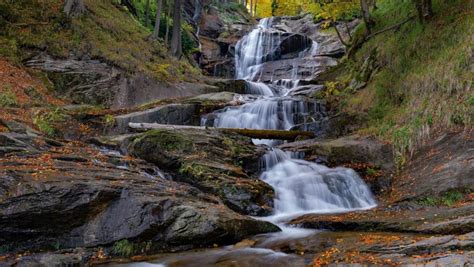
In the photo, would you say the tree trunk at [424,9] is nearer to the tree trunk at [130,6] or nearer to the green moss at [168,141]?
the green moss at [168,141]

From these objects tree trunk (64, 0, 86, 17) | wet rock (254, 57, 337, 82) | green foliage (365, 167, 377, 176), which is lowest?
green foliage (365, 167, 377, 176)

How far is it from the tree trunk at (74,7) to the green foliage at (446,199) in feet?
55.2

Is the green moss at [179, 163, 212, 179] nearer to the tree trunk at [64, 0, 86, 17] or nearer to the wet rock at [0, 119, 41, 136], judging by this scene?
the wet rock at [0, 119, 41, 136]

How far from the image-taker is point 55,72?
50.9 ft

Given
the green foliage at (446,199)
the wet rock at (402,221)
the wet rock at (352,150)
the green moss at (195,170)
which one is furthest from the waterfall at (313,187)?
the green moss at (195,170)

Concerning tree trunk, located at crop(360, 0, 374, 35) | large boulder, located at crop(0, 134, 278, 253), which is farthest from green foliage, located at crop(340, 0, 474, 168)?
large boulder, located at crop(0, 134, 278, 253)

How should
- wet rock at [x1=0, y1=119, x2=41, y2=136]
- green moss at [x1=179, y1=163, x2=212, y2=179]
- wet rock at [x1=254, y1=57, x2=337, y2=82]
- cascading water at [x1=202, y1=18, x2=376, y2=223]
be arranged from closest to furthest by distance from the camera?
green moss at [x1=179, y1=163, x2=212, y2=179], wet rock at [x1=0, y1=119, x2=41, y2=136], cascading water at [x1=202, y1=18, x2=376, y2=223], wet rock at [x1=254, y1=57, x2=337, y2=82]

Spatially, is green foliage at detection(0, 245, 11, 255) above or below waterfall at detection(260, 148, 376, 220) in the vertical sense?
below

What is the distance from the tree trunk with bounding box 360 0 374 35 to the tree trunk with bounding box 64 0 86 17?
1302 centimetres

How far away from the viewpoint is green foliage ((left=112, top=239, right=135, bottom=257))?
20.0 ft

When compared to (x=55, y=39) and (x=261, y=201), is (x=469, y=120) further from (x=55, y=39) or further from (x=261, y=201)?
(x=55, y=39)

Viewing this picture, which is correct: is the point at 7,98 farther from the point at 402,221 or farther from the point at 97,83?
the point at 402,221

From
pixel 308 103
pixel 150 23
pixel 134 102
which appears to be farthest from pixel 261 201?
pixel 150 23

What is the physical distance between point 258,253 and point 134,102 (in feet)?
39.9
